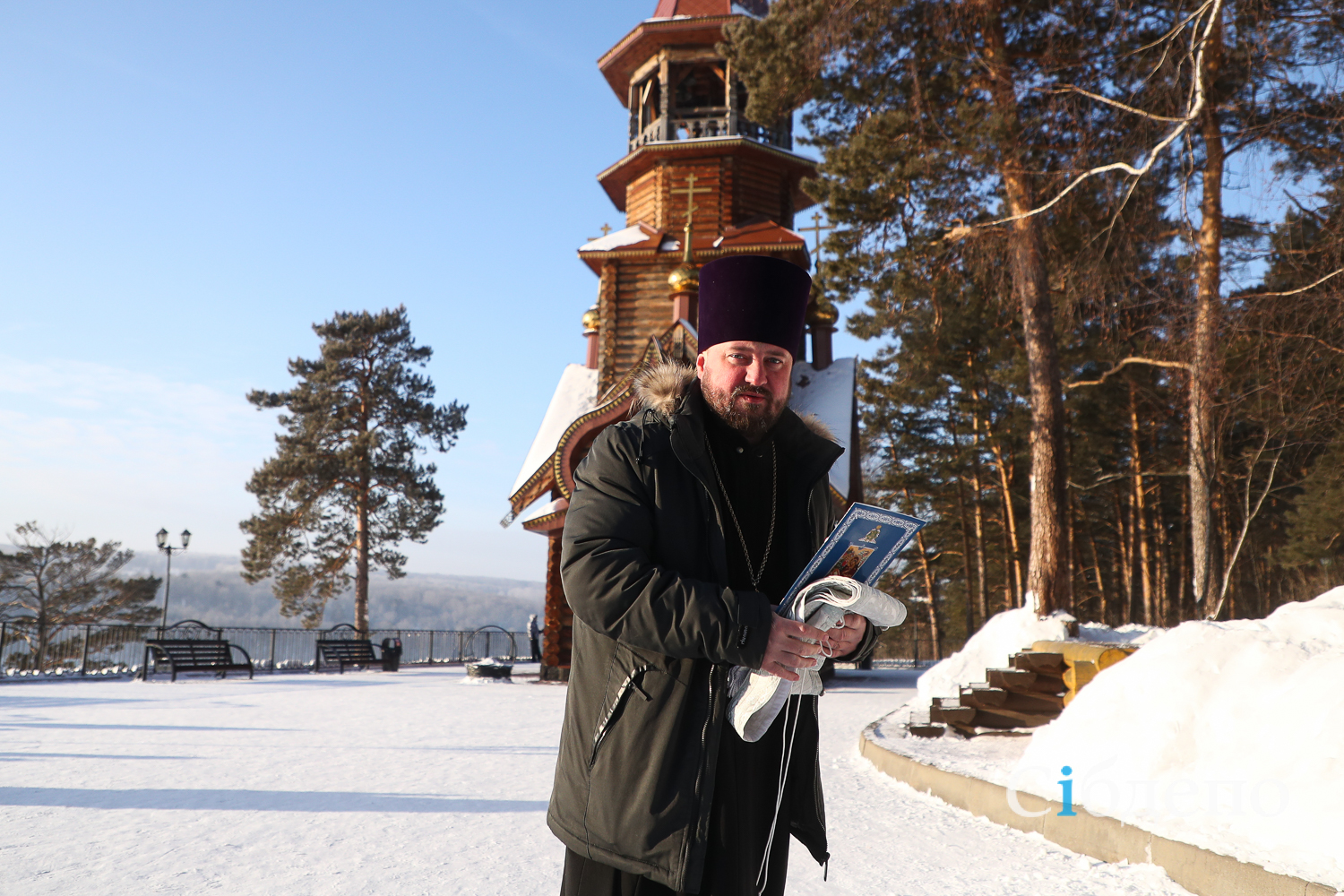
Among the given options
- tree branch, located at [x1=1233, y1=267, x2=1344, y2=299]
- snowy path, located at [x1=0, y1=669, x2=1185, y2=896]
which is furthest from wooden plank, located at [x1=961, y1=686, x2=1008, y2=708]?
tree branch, located at [x1=1233, y1=267, x2=1344, y2=299]

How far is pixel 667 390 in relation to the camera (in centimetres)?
236

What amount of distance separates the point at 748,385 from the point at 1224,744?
3563mm

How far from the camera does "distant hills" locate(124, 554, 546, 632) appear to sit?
4493 inches

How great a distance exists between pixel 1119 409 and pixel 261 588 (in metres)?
128

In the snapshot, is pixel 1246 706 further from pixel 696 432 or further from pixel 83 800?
pixel 83 800

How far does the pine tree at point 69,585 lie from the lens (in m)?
32.7

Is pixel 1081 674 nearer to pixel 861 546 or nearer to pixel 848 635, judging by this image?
pixel 848 635

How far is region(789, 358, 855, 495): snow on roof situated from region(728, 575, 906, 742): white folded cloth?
16.0m

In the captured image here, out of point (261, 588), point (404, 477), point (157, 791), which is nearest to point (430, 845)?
point (157, 791)

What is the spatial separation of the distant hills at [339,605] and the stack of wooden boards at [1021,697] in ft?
265

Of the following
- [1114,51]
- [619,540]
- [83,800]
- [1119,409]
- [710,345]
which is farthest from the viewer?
[1119,409]

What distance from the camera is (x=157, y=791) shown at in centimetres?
600

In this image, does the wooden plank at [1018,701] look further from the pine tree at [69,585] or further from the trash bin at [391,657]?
the pine tree at [69,585]

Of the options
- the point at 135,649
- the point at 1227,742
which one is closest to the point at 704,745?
the point at 1227,742
